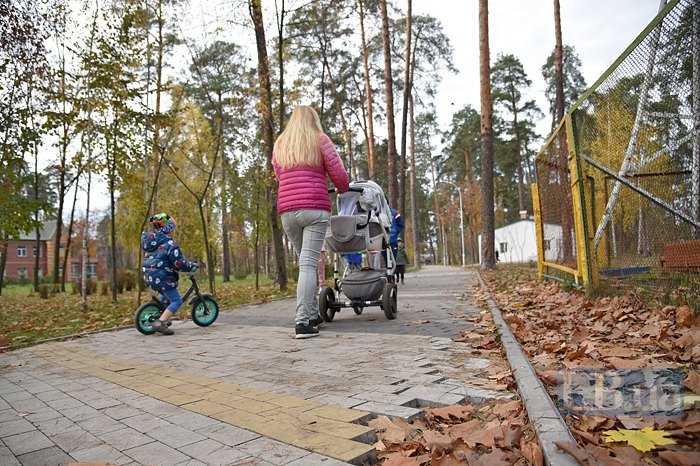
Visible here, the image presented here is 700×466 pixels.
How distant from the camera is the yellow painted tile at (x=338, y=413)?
2.62 metres

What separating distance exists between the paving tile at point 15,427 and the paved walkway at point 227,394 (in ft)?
0.04

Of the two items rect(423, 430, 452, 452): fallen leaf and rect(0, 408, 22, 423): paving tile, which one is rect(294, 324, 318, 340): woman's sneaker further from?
rect(423, 430, 452, 452): fallen leaf

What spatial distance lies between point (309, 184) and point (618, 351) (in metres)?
3.50

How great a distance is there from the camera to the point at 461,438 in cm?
220

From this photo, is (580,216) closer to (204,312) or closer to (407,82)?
(204,312)

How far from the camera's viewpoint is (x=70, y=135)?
12234 millimetres

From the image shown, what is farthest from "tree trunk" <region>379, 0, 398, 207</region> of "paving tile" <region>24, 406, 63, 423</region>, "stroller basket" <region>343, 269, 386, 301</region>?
"paving tile" <region>24, 406, 63, 423</region>

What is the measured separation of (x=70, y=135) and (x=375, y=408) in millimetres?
12351

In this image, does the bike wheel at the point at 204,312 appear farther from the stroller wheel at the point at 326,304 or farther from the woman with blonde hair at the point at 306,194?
the woman with blonde hair at the point at 306,194

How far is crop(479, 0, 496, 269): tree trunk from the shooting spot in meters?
16.8

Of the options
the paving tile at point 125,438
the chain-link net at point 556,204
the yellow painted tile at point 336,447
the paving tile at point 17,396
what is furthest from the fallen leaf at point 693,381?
the chain-link net at point 556,204

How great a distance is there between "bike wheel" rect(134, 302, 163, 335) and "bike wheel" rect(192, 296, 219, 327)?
538 mm

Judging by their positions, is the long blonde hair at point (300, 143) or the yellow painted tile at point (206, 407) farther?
the long blonde hair at point (300, 143)

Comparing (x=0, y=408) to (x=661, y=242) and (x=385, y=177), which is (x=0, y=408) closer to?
(x=661, y=242)
